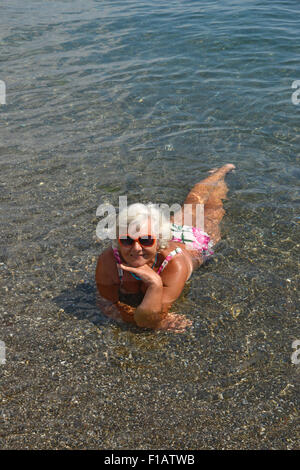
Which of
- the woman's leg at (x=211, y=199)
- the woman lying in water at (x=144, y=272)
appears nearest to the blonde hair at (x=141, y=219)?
the woman lying in water at (x=144, y=272)

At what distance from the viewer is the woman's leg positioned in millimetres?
7159

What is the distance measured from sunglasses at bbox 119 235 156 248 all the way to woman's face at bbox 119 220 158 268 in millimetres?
25

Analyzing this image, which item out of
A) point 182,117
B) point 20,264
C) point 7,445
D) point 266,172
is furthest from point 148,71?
point 7,445

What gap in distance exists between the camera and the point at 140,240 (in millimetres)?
4645

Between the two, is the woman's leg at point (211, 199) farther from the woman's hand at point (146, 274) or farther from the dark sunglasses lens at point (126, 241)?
the dark sunglasses lens at point (126, 241)

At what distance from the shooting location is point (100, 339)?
17.1ft

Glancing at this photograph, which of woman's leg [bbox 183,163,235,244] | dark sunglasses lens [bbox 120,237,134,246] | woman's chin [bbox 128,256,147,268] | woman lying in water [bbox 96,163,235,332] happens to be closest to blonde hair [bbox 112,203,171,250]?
woman lying in water [bbox 96,163,235,332]

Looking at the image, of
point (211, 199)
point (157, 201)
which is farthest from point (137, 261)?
point (211, 199)

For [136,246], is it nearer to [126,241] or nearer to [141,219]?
[126,241]

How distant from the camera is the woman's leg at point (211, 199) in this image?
7.16 m

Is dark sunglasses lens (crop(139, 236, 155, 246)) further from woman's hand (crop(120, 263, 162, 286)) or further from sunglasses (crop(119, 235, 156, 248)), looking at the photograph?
woman's hand (crop(120, 263, 162, 286))

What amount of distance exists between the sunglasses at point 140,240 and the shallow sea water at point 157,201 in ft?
4.17

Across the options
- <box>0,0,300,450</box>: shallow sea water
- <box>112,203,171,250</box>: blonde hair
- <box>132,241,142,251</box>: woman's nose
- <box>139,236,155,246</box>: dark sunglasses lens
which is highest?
<box>112,203,171,250</box>: blonde hair
